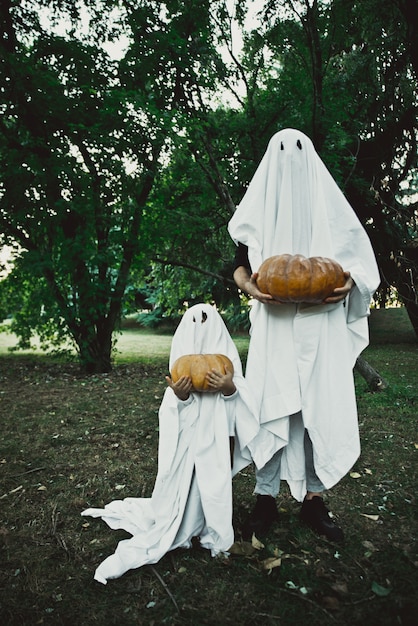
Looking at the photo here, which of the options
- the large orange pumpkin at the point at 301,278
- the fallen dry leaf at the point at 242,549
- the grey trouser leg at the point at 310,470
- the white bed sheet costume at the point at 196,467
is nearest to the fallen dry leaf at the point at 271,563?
the fallen dry leaf at the point at 242,549

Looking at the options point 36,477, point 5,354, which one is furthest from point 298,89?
point 5,354

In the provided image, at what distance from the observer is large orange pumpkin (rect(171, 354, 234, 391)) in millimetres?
2754

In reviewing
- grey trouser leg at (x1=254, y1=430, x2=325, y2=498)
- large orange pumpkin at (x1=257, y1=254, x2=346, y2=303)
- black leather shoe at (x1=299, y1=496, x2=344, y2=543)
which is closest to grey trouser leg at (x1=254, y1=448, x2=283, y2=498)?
grey trouser leg at (x1=254, y1=430, x2=325, y2=498)

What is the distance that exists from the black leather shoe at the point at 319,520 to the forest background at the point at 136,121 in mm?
5182

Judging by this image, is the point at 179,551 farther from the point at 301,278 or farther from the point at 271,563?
the point at 301,278

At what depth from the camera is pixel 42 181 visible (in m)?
7.91

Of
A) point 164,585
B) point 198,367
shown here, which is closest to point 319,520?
point 164,585

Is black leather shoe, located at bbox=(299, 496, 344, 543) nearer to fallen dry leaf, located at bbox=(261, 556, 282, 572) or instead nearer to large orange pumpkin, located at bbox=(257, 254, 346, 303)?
fallen dry leaf, located at bbox=(261, 556, 282, 572)

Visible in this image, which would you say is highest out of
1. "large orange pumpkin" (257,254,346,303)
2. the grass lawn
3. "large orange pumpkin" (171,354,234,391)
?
"large orange pumpkin" (257,254,346,303)

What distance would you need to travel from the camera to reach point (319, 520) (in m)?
2.97

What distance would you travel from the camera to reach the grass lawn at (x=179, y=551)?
2244 mm

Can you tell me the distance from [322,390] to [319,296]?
607 millimetres

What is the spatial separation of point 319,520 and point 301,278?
170cm

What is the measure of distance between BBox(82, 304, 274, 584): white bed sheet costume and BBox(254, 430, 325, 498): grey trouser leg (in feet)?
0.48
